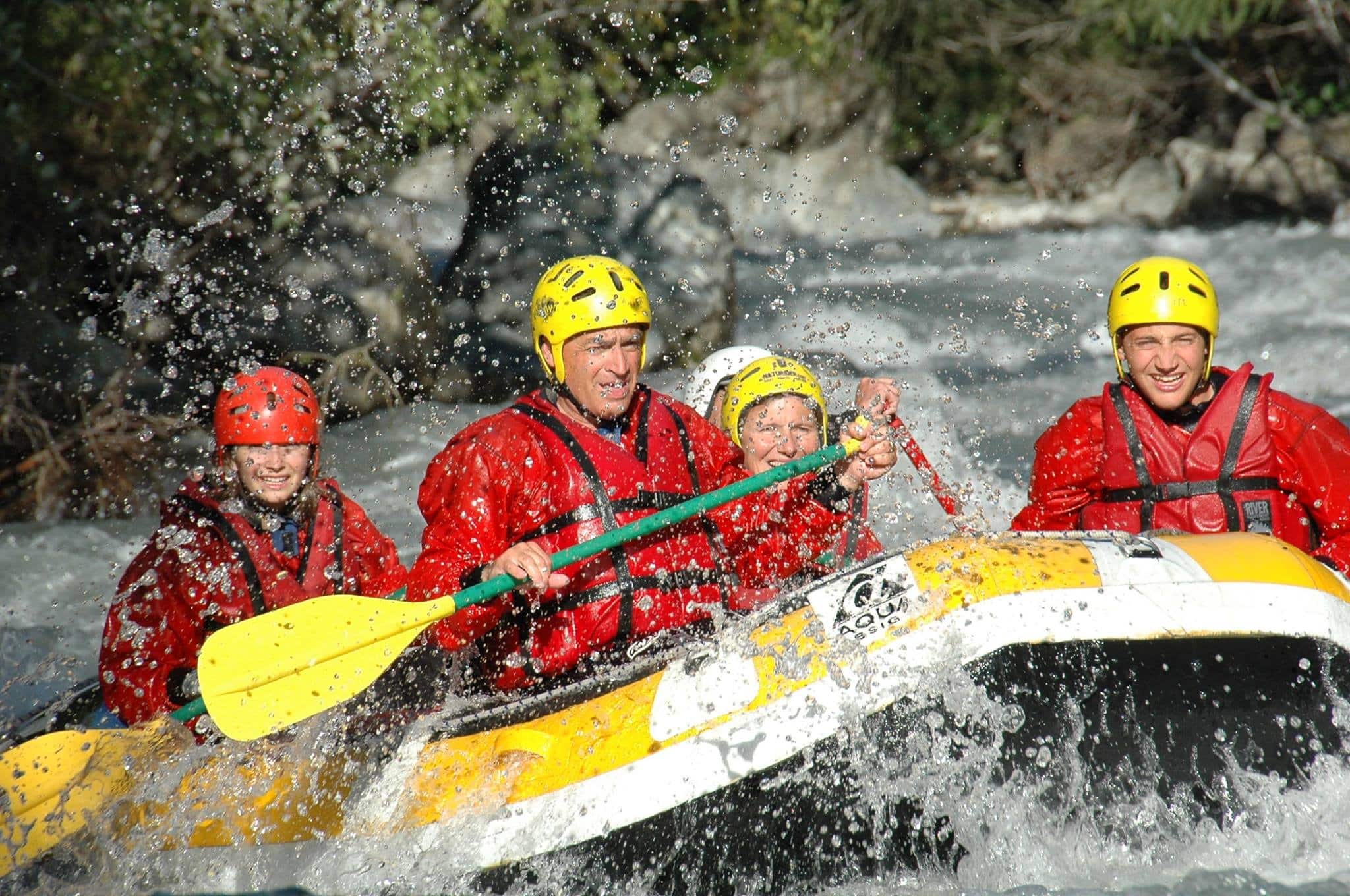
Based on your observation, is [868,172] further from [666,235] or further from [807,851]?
[807,851]

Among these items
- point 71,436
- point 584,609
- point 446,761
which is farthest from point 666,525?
point 71,436

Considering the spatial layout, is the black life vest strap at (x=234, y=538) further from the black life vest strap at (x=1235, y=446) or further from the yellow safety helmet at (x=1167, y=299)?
the black life vest strap at (x=1235, y=446)

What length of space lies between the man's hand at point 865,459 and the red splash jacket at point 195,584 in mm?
1430

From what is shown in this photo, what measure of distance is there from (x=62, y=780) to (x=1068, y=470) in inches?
125

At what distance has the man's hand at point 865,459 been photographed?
12.3 feet

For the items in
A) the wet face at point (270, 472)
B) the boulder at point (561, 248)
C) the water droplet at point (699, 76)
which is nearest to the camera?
the wet face at point (270, 472)

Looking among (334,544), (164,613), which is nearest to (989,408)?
(334,544)

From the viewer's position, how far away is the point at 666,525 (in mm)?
3568

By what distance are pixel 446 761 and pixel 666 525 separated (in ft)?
2.88

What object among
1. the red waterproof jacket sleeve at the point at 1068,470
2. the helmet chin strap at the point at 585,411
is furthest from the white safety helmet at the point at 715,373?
the helmet chin strap at the point at 585,411

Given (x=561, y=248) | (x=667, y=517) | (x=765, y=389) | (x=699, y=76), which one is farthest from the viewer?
(x=699, y=76)

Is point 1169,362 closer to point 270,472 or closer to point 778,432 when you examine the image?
point 778,432

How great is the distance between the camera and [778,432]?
14.3 ft

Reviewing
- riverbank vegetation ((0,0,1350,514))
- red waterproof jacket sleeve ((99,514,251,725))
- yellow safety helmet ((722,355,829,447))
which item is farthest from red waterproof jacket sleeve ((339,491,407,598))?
riverbank vegetation ((0,0,1350,514))
